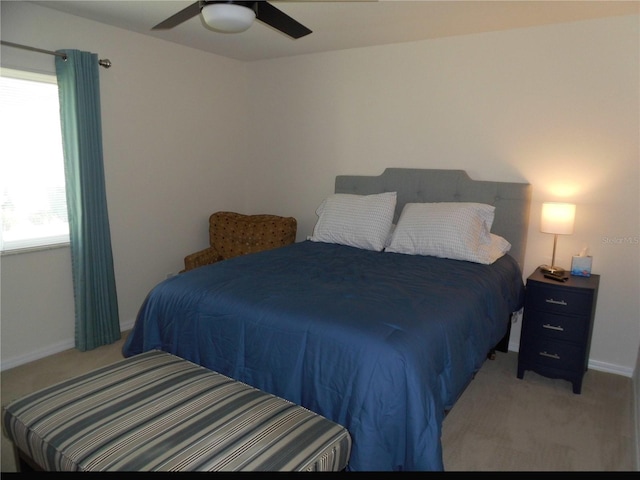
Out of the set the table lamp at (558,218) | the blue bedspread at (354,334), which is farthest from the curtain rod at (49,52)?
the table lamp at (558,218)

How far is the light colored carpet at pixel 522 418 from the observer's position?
2.07 metres

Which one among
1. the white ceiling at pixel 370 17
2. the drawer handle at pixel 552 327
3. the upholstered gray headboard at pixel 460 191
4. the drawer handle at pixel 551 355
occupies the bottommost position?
the drawer handle at pixel 551 355

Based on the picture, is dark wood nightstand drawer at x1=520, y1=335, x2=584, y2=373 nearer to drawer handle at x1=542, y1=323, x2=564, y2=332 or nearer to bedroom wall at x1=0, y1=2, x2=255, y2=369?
drawer handle at x1=542, y1=323, x2=564, y2=332

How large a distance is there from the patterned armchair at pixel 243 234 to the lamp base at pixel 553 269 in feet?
6.51

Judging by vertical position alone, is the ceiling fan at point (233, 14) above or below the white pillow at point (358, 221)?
above

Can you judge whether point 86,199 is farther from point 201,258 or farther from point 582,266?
point 582,266

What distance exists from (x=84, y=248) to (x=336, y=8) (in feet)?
7.55

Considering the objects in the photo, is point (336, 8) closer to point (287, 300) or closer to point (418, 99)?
point (418, 99)

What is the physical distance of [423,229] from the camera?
3004mm

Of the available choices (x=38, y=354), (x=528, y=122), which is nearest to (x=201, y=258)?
(x=38, y=354)

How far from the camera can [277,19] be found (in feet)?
6.82

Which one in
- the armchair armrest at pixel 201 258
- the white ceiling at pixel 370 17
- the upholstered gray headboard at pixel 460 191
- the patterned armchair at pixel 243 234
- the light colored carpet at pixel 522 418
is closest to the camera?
the light colored carpet at pixel 522 418

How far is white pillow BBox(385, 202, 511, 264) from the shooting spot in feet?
9.33

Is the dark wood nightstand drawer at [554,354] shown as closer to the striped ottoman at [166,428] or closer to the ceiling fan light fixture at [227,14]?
the striped ottoman at [166,428]
